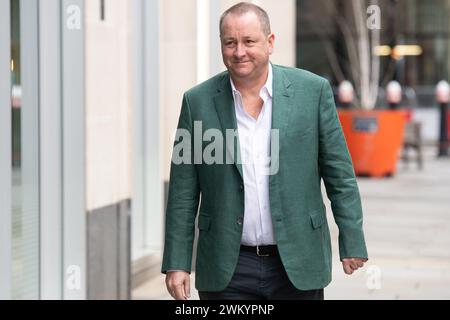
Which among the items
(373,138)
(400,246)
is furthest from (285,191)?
(373,138)

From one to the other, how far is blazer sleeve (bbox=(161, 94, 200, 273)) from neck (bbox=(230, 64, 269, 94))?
0.21 meters

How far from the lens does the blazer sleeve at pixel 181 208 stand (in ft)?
11.1

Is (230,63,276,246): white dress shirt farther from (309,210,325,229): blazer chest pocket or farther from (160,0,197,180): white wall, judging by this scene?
(160,0,197,180): white wall

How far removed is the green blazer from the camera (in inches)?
129

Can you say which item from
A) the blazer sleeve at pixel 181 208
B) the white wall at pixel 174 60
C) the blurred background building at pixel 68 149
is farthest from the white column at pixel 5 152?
the white wall at pixel 174 60

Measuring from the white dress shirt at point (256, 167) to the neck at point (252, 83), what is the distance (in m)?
0.02

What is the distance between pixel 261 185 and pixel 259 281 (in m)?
0.36

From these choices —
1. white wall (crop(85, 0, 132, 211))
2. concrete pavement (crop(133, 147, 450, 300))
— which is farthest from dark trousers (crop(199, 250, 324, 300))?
concrete pavement (crop(133, 147, 450, 300))

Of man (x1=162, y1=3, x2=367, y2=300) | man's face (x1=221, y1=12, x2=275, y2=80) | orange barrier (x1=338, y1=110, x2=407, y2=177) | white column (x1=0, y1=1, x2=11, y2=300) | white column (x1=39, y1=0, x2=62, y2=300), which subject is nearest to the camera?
man's face (x1=221, y1=12, x2=275, y2=80)

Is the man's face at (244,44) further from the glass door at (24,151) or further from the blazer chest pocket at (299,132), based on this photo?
the glass door at (24,151)

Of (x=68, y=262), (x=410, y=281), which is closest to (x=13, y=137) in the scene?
(x=68, y=262)

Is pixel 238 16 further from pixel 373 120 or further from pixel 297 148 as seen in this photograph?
pixel 373 120

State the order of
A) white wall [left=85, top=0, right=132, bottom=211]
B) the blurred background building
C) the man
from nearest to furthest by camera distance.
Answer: the man < the blurred background building < white wall [left=85, top=0, right=132, bottom=211]

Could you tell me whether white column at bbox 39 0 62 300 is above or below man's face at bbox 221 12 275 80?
below
